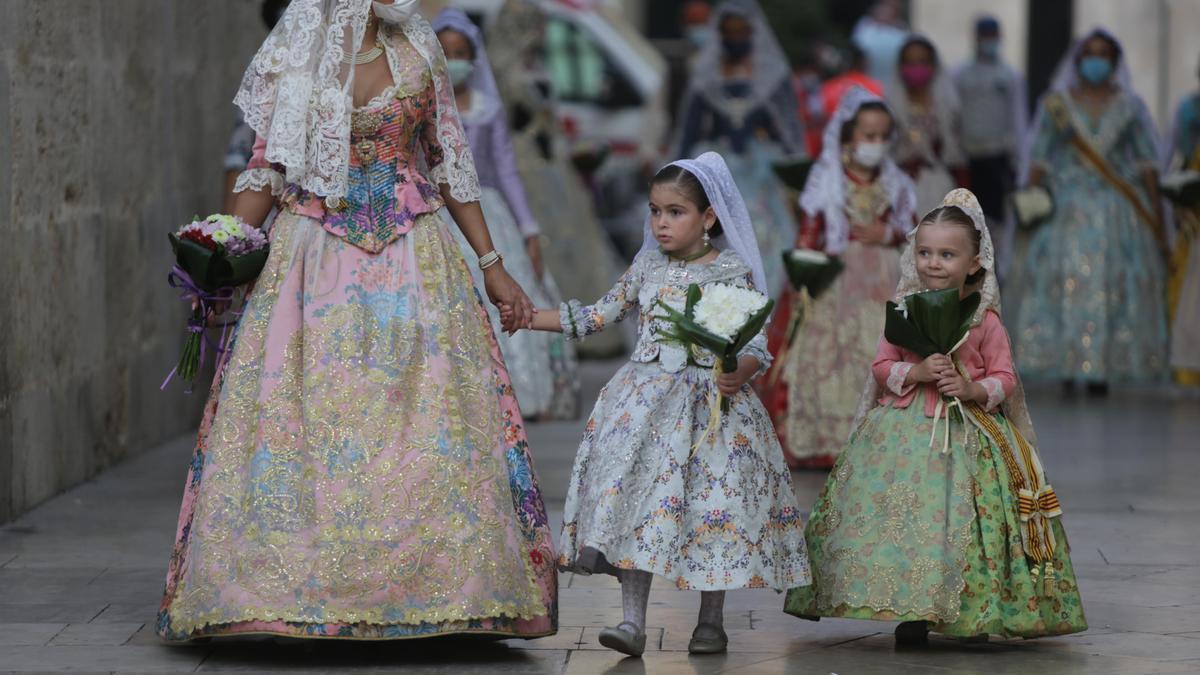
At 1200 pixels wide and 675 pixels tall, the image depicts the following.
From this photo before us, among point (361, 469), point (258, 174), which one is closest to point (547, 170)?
point (258, 174)

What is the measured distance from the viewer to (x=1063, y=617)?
625cm

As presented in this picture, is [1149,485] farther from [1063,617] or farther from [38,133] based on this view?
[38,133]

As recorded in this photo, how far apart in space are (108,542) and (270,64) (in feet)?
7.86

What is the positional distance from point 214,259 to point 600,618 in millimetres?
1597

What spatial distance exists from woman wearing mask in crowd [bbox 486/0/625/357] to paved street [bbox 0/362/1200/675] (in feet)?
15.3

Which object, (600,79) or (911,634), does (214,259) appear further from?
(600,79)

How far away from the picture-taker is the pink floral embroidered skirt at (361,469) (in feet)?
19.2

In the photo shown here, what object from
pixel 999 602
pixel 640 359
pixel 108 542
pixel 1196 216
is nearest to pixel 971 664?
pixel 999 602

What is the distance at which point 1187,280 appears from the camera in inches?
514

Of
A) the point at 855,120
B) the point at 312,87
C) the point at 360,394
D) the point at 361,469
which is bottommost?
the point at 361,469

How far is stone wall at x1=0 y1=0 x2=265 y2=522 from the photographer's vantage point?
27.2 ft

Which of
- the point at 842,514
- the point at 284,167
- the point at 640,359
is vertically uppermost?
the point at 284,167

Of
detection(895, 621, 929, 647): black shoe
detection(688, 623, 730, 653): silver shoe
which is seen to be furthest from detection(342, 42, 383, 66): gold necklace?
detection(895, 621, 929, 647): black shoe

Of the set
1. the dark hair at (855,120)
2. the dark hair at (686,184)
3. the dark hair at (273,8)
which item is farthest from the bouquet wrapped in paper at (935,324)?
the dark hair at (273,8)
